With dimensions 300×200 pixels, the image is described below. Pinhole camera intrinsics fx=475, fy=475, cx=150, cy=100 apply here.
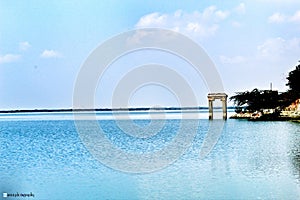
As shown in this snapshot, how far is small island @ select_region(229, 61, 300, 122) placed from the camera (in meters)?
80.9

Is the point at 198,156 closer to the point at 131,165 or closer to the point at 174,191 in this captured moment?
the point at 131,165

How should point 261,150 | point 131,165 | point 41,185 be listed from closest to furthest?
point 41,185, point 131,165, point 261,150

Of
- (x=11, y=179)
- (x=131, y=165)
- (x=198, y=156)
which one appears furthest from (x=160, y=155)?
(x=11, y=179)

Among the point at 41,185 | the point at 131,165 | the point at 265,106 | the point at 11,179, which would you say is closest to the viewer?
the point at 41,185

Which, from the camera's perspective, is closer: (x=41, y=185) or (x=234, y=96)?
(x=41, y=185)

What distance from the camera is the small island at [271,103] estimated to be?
265ft

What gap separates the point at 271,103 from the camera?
89.2m

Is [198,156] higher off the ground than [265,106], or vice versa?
[265,106]

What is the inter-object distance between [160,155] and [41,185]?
40.5ft

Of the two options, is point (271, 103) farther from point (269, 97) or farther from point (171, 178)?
point (171, 178)

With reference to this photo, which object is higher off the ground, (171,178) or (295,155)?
(295,155)

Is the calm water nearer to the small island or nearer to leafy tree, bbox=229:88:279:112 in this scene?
the small island

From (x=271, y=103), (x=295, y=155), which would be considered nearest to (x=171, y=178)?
(x=295, y=155)

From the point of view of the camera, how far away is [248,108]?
94.6 m
